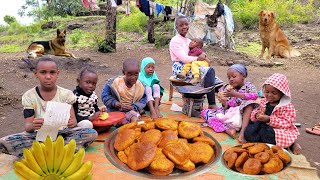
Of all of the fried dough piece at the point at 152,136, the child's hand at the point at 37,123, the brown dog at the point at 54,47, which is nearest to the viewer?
the child's hand at the point at 37,123

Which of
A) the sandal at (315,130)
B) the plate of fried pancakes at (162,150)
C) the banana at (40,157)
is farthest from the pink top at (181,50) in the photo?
the banana at (40,157)

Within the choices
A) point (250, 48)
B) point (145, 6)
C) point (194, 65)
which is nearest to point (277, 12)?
point (250, 48)

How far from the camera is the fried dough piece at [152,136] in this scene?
3.15m

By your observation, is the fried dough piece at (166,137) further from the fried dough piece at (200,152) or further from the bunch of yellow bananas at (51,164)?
the bunch of yellow bananas at (51,164)

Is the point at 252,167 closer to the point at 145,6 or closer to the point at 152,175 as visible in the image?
the point at 152,175

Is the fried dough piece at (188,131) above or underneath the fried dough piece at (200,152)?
above

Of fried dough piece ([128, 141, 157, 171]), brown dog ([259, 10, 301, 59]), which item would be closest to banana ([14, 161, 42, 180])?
fried dough piece ([128, 141, 157, 171])

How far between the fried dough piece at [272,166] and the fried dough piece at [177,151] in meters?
0.75

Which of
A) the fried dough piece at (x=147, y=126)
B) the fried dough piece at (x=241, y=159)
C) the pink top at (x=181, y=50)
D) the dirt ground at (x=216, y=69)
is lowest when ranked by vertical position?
the dirt ground at (x=216, y=69)

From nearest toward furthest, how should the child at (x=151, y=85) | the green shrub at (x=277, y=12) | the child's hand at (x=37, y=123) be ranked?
the child's hand at (x=37, y=123), the child at (x=151, y=85), the green shrub at (x=277, y=12)

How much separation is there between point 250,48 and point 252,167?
32.8ft

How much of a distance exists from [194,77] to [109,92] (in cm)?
130

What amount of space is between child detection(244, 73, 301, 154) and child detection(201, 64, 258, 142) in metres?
0.27

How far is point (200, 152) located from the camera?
3105 millimetres
